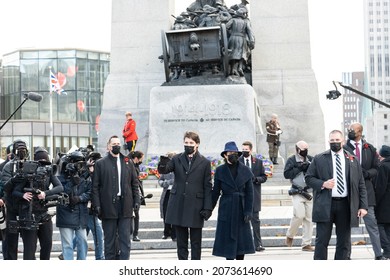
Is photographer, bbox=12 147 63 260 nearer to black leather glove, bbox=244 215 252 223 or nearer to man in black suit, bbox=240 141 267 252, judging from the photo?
black leather glove, bbox=244 215 252 223

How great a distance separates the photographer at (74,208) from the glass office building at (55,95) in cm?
5859

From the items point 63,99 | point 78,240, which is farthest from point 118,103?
point 63,99

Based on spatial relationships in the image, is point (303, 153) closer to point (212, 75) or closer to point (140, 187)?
point (140, 187)

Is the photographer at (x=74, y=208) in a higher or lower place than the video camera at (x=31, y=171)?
lower

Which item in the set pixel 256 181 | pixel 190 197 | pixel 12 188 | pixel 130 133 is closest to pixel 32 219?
pixel 12 188

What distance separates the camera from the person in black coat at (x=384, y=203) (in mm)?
13312

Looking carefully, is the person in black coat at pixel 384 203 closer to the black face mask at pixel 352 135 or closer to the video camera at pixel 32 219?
the black face mask at pixel 352 135

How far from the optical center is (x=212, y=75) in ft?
86.6

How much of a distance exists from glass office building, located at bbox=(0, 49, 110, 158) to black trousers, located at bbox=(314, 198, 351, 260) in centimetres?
6022

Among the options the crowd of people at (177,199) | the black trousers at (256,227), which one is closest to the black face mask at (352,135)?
the crowd of people at (177,199)

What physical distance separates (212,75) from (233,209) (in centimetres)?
1511

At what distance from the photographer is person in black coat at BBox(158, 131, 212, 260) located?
11.7 metres

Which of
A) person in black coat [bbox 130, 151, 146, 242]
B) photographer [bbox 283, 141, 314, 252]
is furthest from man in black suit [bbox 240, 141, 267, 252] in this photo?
person in black coat [bbox 130, 151, 146, 242]
